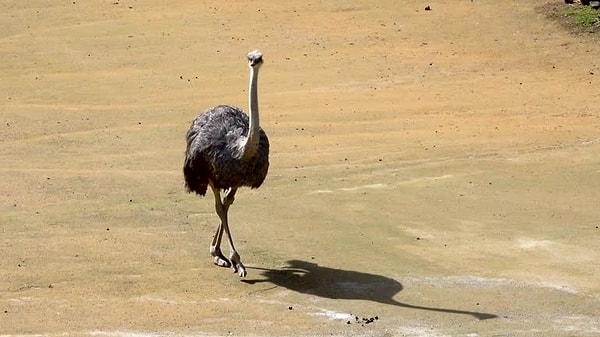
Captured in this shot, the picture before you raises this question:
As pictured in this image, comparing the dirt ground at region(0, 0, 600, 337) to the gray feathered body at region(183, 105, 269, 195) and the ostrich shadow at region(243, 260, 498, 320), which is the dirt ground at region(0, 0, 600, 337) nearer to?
the ostrich shadow at region(243, 260, 498, 320)

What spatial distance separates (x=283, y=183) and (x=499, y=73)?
19.3 ft

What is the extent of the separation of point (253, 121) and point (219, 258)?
131 cm

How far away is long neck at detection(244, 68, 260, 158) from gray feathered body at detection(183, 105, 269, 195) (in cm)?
9

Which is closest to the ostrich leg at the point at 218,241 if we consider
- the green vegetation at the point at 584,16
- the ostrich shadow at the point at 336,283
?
the ostrich shadow at the point at 336,283

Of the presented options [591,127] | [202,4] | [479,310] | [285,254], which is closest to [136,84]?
[202,4]

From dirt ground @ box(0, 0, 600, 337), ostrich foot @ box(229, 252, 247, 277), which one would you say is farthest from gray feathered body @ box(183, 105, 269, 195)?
dirt ground @ box(0, 0, 600, 337)

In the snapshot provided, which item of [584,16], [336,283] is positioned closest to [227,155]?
[336,283]

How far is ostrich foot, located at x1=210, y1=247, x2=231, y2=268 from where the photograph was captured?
1005 cm

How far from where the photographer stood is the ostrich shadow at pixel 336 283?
9.32m

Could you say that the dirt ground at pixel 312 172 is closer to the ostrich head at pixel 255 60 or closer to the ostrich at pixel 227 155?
the ostrich at pixel 227 155

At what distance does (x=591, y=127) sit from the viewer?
14.7 metres

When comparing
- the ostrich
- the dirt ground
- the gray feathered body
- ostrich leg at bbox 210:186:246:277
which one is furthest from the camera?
ostrich leg at bbox 210:186:246:277

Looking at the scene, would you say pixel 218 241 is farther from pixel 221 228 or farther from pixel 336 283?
pixel 336 283

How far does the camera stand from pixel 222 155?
32.2 ft
